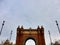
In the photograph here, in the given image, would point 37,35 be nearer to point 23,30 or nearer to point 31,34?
point 31,34

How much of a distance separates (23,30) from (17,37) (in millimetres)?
2972

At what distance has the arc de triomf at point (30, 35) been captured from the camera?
109 feet

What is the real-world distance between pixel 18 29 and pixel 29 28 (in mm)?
3646

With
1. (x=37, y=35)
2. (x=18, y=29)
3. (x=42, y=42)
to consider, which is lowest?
(x=42, y=42)

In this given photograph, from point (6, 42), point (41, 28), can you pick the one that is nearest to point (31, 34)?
point (41, 28)

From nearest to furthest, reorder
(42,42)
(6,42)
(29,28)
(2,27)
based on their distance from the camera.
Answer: (2,27) < (42,42) < (29,28) < (6,42)

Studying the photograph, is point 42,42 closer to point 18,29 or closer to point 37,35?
point 37,35

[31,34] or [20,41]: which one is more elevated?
[31,34]

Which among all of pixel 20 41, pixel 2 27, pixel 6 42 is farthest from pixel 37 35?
pixel 6 42

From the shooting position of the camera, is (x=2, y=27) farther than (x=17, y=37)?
No

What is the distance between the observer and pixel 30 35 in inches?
1324

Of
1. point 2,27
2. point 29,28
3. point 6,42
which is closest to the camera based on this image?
point 2,27

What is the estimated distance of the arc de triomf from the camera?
109 feet

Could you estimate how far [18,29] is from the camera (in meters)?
35.0
